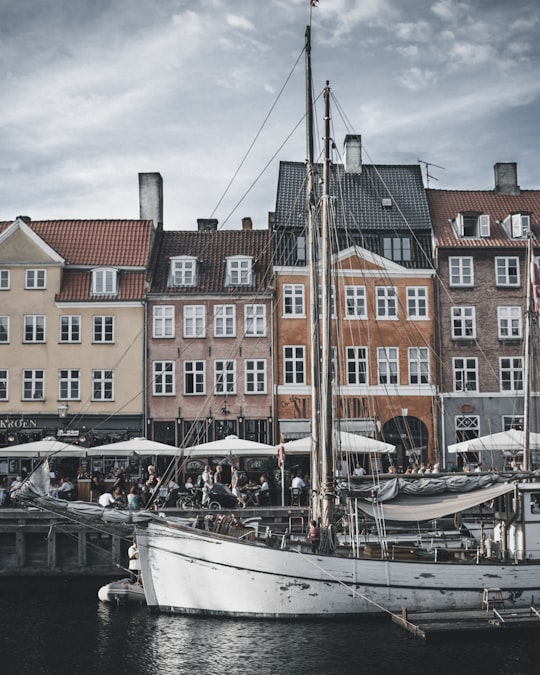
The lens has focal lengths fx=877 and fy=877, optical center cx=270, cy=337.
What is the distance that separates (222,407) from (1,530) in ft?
48.7

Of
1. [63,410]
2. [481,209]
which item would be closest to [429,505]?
[63,410]

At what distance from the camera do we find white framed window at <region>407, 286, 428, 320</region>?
143 ft

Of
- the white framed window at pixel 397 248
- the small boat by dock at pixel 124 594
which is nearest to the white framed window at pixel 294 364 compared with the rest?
the white framed window at pixel 397 248

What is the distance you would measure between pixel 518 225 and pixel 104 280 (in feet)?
69.4

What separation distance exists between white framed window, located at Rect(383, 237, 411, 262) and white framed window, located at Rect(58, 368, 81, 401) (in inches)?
650

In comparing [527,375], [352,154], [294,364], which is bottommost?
[527,375]

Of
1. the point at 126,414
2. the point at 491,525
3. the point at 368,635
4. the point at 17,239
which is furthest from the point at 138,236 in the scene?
the point at 368,635

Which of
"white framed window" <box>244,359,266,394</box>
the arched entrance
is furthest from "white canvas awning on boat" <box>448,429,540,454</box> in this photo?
"white framed window" <box>244,359,266,394</box>

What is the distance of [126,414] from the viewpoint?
4234 cm

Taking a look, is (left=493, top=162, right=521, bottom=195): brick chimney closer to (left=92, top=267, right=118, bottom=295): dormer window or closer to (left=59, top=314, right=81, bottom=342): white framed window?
(left=92, top=267, right=118, bottom=295): dormer window

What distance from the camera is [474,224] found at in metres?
45.2

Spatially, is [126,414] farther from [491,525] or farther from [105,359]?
[491,525]

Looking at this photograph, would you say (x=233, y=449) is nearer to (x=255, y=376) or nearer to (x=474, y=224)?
(x=255, y=376)

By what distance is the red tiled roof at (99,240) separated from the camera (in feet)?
146
